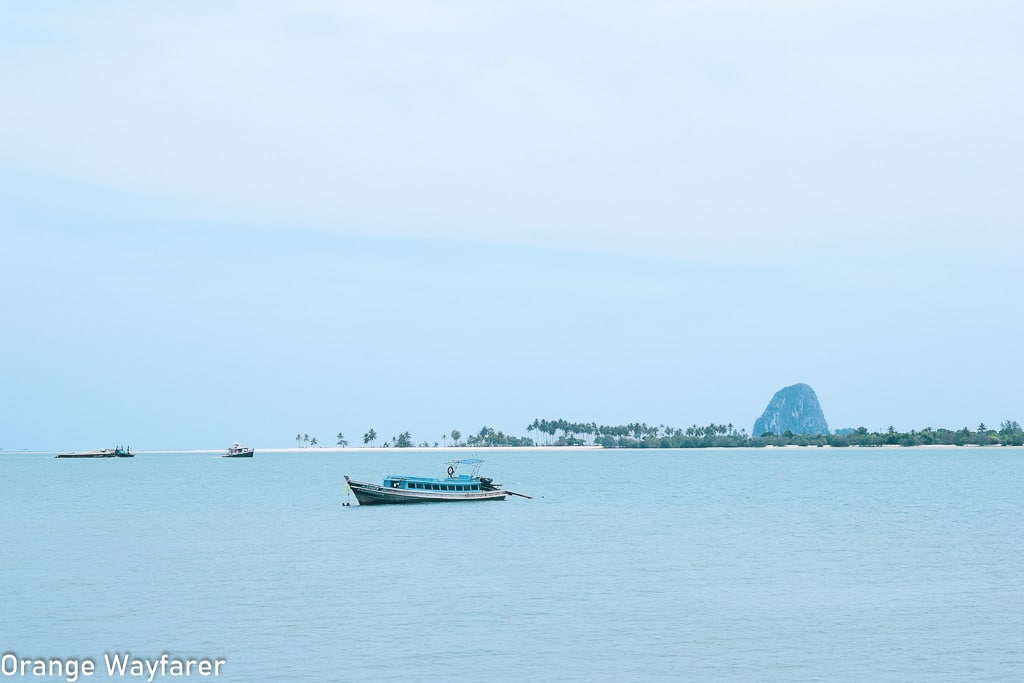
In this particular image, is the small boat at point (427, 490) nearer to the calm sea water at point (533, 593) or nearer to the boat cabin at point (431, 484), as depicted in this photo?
the boat cabin at point (431, 484)

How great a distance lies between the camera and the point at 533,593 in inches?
2024

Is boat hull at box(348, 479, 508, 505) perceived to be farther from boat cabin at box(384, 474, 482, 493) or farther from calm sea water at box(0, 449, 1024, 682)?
calm sea water at box(0, 449, 1024, 682)

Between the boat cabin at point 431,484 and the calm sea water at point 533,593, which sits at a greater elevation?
the boat cabin at point 431,484

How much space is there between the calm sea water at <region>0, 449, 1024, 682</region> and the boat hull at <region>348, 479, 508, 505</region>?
7.47 m

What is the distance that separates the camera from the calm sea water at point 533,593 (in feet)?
123

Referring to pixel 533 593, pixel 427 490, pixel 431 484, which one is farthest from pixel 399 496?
pixel 533 593

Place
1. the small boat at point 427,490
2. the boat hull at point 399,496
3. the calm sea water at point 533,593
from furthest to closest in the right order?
the small boat at point 427,490 < the boat hull at point 399,496 < the calm sea water at point 533,593

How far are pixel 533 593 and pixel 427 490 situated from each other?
65.3 meters

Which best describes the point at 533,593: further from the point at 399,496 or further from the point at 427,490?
the point at 427,490

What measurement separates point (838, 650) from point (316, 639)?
19738 mm

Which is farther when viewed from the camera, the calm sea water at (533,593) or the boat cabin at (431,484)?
the boat cabin at (431,484)

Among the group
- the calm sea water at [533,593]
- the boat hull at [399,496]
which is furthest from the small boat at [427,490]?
the calm sea water at [533,593]

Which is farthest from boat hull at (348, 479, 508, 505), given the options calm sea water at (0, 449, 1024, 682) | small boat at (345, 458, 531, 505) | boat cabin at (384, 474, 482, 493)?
calm sea water at (0, 449, 1024, 682)

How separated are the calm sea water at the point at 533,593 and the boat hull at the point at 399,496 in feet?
24.5
